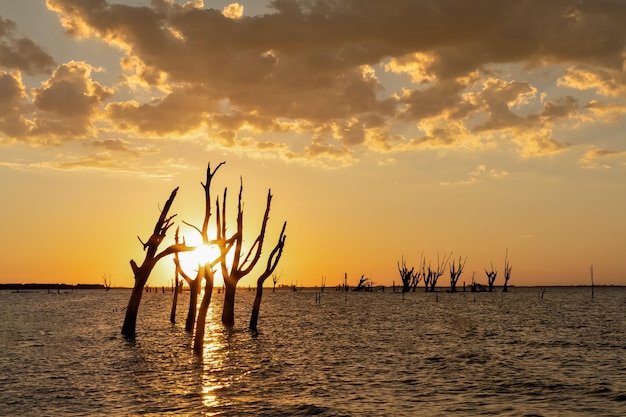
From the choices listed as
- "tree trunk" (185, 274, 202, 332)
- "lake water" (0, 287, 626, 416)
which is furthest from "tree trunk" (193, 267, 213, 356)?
"tree trunk" (185, 274, 202, 332)

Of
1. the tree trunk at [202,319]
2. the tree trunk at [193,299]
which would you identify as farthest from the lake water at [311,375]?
the tree trunk at [193,299]

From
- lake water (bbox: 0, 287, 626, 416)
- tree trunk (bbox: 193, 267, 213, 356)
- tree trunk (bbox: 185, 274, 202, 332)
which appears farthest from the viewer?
tree trunk (bbox: 185, 274, 202, 332)

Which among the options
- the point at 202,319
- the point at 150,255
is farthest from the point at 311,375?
the point at 150,255

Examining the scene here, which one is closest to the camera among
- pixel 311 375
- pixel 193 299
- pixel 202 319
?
pixel 311 375

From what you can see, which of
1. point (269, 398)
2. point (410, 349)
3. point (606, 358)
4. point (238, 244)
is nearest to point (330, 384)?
point (269, 398)

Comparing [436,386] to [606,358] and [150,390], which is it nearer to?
[150,390]

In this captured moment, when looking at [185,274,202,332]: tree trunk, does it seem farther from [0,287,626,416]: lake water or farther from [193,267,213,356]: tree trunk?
[193,267,213,356]: tree trunk

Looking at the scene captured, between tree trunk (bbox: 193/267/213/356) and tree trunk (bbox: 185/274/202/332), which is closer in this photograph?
tree trunk (bbox: 193/267/213/356)

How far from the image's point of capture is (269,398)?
17844mm

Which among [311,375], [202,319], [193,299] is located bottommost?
[311,375]

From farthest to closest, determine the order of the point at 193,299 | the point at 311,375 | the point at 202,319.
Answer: the point at 193,299
the point at 202,319
the point at 311,375

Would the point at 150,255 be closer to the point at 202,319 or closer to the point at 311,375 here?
the point at 202,319

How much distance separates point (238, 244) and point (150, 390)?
703 inches

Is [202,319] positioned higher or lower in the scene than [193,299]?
lower
